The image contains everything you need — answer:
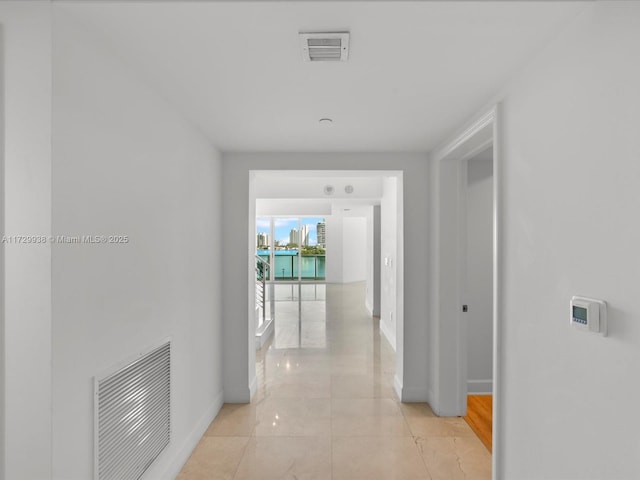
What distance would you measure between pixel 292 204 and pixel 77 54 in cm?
843

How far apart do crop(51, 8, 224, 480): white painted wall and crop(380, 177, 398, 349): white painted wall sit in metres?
3.17

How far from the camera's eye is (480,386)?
3.85 metres

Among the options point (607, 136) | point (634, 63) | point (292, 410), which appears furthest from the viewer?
point (292, 410)

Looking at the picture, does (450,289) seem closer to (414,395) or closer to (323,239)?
(414,395)

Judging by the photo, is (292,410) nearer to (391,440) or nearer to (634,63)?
(391,440)

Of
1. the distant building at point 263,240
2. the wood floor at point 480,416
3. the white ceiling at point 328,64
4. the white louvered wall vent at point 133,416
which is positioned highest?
the white ceiling at point 328,64

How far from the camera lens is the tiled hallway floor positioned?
2.57m

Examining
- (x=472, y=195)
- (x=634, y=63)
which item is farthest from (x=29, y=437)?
(x=472, y=195)

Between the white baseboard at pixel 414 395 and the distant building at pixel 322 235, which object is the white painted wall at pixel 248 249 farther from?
the distant building at pixel 322 235

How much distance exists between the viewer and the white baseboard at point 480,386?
3832 mm

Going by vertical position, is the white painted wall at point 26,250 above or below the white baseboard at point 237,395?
above

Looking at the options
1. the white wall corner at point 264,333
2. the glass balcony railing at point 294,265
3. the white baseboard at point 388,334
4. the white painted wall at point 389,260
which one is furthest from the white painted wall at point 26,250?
the glass balcony railing at point 294,265

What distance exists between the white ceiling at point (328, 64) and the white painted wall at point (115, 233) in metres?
0.19

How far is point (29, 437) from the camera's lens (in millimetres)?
1312
